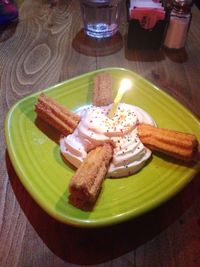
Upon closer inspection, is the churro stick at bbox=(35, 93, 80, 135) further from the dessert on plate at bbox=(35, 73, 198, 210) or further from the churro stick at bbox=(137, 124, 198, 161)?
the churro stick at bbox=(137, 124, 198, 161)

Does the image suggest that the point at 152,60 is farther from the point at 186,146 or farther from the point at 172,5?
the point at 186,146

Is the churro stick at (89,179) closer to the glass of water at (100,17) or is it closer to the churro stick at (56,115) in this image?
the churro stick at (56,115)


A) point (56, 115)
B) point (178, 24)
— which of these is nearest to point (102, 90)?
point (56, 115)

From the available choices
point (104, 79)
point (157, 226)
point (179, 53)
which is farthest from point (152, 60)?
point (157, 226)

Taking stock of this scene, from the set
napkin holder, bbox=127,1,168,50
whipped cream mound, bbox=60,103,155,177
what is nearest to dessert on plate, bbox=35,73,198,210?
whipped cream mound, bbox=60,103,155,177

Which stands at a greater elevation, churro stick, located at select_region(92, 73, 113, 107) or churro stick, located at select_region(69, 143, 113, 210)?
churro stick, located at select_region(92, 73, 113, 107)

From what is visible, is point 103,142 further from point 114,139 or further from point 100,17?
point 100,17
